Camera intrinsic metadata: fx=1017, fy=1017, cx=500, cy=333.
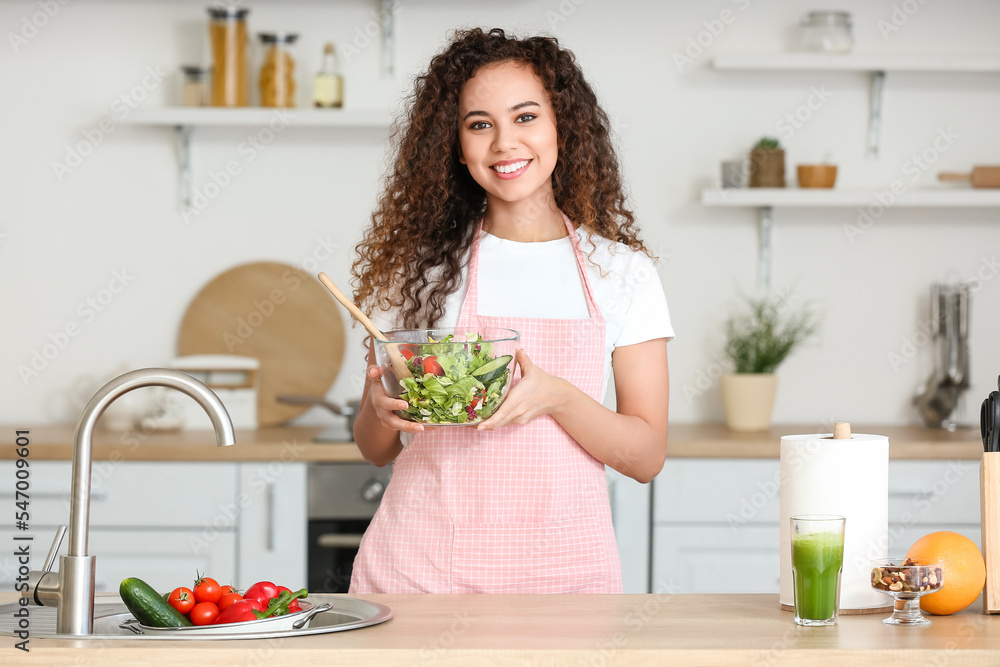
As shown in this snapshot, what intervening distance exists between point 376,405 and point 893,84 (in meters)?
2.14

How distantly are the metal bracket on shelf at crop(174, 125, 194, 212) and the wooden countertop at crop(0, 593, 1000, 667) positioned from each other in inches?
77.7

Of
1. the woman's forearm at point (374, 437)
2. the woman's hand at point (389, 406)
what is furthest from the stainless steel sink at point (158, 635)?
the woman's forearm at point (374, 437)

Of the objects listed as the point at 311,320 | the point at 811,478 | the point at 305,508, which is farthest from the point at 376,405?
the point at 311,320

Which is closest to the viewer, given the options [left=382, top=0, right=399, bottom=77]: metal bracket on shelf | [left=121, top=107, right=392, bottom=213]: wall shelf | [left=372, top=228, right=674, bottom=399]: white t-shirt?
[left=372, top=228, right=674, bottom=399]: white t-shirt

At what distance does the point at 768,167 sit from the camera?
2635 millimetres

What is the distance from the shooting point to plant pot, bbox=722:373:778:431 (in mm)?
2590

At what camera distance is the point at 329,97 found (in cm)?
265

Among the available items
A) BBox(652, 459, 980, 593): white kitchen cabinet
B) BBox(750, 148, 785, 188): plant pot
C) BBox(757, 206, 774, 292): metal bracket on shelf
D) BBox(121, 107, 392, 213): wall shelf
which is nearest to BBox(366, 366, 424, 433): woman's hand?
BBox(652, 459, 980, 593): white kitchen cabinet

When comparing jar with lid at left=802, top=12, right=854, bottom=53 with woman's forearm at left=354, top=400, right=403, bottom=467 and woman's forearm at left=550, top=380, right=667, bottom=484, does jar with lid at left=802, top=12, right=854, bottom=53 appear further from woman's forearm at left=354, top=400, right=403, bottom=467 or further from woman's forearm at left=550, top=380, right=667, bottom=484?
woman's forearm at left=354, top=400, right=403, bottom=467

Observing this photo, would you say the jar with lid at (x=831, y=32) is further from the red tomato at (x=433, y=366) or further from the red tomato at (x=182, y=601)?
the red tomato at (x=182, y=601)

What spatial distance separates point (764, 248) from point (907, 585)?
189cm

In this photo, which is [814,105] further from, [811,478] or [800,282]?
[811,478]

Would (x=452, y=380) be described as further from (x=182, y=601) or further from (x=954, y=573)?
(x=954, y=573)

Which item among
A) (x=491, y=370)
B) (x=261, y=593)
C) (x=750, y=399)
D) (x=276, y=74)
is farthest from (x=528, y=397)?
(x=276, y=74)
